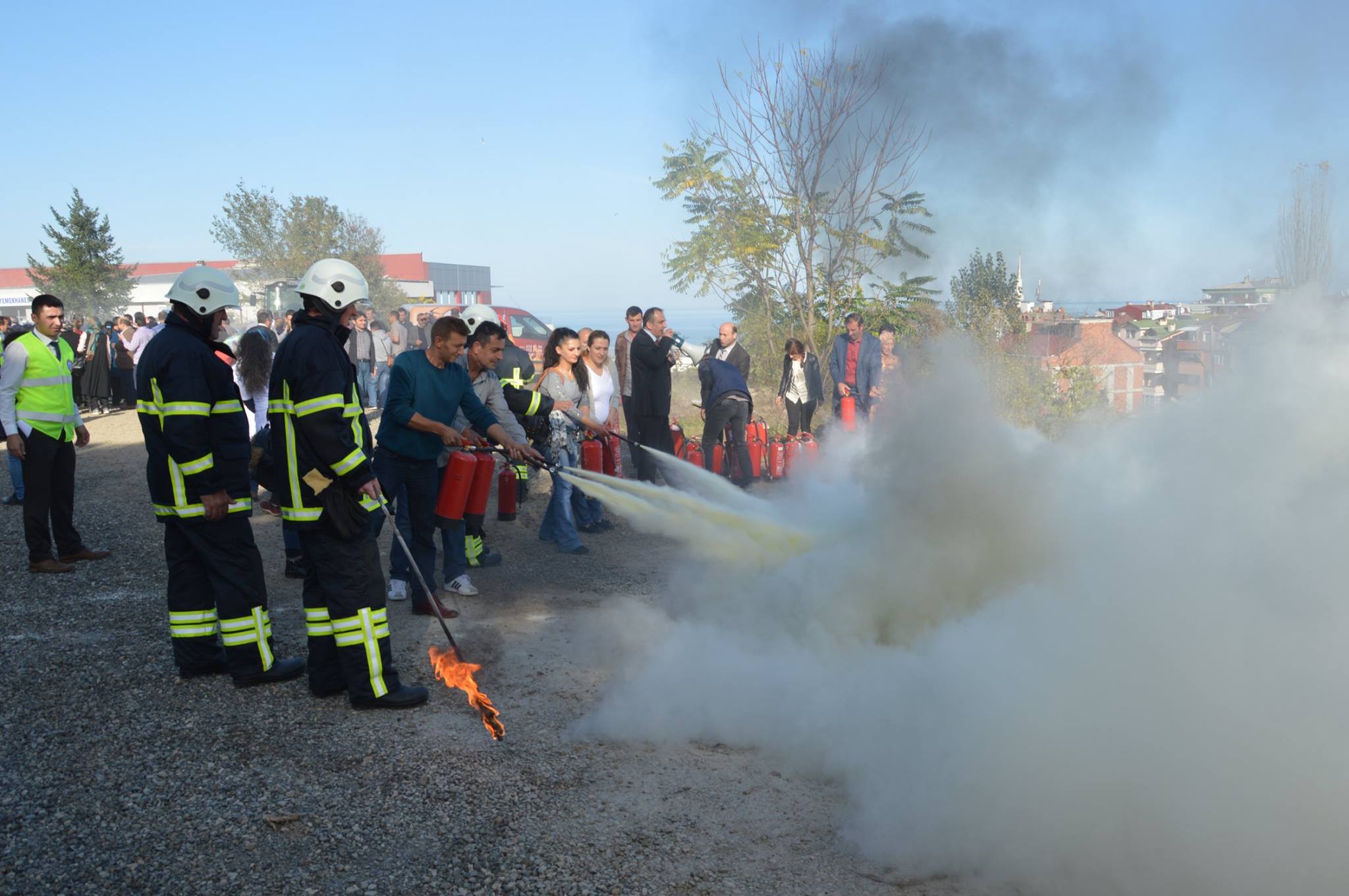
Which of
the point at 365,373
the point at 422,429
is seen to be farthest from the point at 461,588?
the point at 365,373

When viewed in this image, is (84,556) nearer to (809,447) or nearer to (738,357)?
(738,357)

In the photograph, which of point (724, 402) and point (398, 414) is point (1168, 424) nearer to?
point (398, 414)

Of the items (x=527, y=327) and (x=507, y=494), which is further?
(x=527, y=327)

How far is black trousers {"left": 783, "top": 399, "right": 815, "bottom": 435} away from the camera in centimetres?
1088

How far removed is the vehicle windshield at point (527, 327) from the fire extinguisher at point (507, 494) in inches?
438

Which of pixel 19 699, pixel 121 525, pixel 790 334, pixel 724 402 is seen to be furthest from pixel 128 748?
pixel 790 334

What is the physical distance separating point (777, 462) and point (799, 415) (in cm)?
Answer: 76

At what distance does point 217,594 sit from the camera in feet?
15.0

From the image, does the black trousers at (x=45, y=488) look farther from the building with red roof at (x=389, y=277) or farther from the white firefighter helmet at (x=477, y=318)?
the building with red roof at (x=389, y=277)

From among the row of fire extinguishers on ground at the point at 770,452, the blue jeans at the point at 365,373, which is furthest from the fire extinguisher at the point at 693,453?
the blue jeans at the point at 365,373

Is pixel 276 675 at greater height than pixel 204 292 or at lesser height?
lesser

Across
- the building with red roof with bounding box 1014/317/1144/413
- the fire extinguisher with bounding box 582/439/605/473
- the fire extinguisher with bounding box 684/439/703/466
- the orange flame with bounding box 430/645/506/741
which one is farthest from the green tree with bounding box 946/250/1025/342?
the orange flame with bounding box 430/645/506/741

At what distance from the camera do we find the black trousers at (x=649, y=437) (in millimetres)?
9148

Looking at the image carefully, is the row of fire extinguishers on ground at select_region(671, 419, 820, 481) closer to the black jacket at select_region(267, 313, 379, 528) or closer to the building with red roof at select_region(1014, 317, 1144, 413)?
the building with red roof at select_region(1014, 317, 1144, 413)
